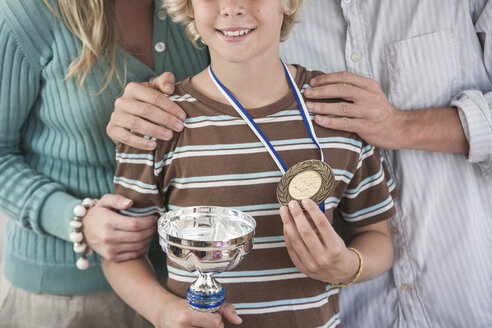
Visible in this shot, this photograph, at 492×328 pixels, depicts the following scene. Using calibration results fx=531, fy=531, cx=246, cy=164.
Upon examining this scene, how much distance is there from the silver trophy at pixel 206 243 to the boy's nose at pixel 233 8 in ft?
1.56

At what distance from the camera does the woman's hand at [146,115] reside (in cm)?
140

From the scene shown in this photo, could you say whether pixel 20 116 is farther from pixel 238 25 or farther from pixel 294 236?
pixel 294 236

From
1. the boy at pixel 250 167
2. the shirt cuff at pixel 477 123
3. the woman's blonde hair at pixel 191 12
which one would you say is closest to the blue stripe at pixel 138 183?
the boy at pixel 250 167

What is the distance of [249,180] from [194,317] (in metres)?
0.37

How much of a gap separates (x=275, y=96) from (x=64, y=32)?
68 centimetres

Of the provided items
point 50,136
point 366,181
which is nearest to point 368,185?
point 366,181

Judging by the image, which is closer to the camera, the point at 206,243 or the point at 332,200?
the point at 206,243

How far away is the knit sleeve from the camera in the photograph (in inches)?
61.0

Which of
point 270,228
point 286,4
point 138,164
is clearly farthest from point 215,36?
point 270,228

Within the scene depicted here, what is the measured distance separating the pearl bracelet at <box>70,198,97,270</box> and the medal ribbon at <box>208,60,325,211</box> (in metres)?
0.56

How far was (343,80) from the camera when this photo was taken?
148 centimetres

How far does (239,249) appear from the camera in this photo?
1.11 metres

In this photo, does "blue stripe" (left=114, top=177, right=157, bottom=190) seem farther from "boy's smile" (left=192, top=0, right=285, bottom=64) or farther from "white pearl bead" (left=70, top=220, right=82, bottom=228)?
"boy's smile" (left=192, top=0, right=285, bottom=64)

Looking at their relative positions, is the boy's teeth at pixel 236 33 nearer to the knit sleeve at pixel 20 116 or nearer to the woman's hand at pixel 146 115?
the woman's hand at pixel 146 115
